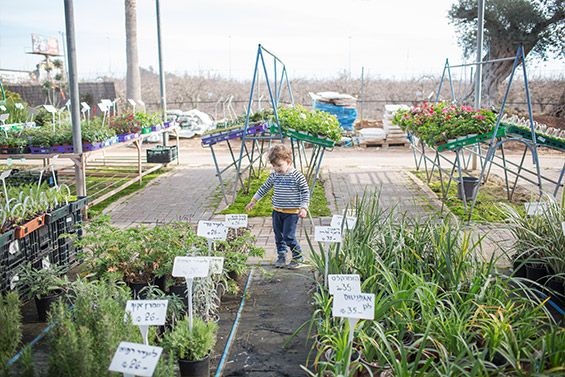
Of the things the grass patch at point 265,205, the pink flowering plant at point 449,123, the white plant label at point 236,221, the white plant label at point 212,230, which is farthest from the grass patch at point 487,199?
the white plant label at point 212,230

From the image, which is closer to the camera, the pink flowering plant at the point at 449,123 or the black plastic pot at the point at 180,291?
the black plastic pot at the point at 180,291

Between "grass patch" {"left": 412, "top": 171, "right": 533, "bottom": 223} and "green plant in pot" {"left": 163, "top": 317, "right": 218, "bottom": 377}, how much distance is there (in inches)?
178

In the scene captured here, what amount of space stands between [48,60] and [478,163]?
1695 centimetres

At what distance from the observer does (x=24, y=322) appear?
3713 millimetres

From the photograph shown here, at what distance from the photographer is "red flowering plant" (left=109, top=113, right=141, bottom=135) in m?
8.71

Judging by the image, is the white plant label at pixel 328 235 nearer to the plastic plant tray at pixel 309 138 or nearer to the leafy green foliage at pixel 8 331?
the leafy green foliage at pixel 8 331

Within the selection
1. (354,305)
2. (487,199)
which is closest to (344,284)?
(354,305)

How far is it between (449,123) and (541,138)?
3.58ft

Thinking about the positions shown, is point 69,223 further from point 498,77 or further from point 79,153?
point 498,77

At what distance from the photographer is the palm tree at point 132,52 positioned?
52.7 feet

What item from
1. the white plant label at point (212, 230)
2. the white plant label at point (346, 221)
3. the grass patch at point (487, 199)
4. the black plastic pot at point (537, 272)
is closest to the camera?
the white plant label at point (212, 230)

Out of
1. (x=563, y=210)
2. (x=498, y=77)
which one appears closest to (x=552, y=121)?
(x=498, y=77)

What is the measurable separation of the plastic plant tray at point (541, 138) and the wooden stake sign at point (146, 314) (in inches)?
216

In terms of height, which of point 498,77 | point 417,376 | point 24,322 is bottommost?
point 24,322
